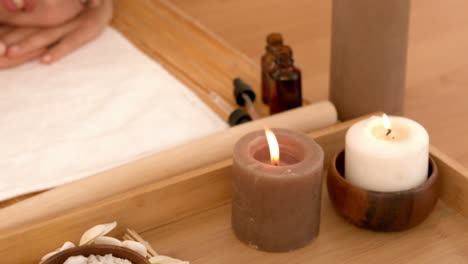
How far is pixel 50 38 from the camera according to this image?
1203 millimetres

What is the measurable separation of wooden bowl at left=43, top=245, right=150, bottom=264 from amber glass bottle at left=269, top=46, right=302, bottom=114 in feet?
1.33

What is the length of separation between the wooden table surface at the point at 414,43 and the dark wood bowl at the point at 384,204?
22 cm

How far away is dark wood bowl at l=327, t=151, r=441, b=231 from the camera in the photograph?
748mm

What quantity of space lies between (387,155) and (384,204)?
0.05 meters

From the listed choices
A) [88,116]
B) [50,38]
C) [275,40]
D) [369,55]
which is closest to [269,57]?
[275,40]

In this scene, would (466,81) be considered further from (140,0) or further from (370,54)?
(140,0)

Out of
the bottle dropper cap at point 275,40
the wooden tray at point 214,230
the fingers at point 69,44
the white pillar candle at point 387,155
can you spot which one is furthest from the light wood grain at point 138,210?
the fingers at point 69,44

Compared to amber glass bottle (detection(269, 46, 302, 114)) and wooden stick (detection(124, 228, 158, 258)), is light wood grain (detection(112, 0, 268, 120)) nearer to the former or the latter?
amber glass bottle (detection(269, 46, 302, 114))

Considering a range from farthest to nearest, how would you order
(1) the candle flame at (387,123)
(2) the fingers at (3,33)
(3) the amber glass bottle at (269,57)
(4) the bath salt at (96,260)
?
(2) the fingers at (3,33)
(3) the amber glass bottle at (269,57)
(1) the candle flame at (387,123)
(4) the bath salt at (96,260)

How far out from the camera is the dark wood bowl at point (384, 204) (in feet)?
2.45

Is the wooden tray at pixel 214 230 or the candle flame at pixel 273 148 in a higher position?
the candle flame at pixel 273 148

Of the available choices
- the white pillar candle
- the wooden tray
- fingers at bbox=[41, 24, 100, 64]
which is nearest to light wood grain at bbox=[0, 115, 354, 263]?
the wooden tray

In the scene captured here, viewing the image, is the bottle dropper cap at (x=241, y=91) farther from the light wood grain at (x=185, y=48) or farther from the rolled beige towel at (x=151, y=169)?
the rolled beige towel at (x=151, y=169)

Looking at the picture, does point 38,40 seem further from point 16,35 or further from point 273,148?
point 273,148
